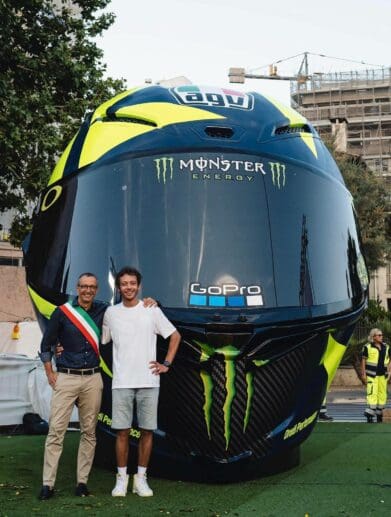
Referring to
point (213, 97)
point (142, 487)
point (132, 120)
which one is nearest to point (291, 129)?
point (213, 97)

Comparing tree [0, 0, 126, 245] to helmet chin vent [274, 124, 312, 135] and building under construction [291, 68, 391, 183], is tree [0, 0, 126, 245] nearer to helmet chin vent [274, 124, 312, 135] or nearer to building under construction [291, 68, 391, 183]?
helmet chin vent [274, 124, 312, 135]

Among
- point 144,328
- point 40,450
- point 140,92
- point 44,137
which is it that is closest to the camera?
point 144,328

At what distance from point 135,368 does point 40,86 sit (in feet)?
42.2

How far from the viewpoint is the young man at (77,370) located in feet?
21.1

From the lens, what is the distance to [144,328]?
631cm

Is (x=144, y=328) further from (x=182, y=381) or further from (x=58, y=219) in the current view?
(x=58, y=219)

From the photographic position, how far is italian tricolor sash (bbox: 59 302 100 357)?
6.44 m

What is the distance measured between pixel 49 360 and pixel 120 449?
836mm

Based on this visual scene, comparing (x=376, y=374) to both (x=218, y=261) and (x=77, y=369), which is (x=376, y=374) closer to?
(x=218, y=261)

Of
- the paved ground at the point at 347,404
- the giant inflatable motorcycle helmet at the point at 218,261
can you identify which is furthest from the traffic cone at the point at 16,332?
the giant inflatable motorcycle helmet at the point at 218,261

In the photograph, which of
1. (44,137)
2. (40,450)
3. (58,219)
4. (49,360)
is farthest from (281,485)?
(44,137)

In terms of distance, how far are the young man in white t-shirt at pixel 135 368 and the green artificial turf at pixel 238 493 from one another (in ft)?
0.96

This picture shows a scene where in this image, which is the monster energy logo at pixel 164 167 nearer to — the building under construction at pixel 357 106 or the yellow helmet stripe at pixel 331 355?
the yellow helmet stripe at pixel 331 355

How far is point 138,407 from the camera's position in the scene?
6.35 metres
